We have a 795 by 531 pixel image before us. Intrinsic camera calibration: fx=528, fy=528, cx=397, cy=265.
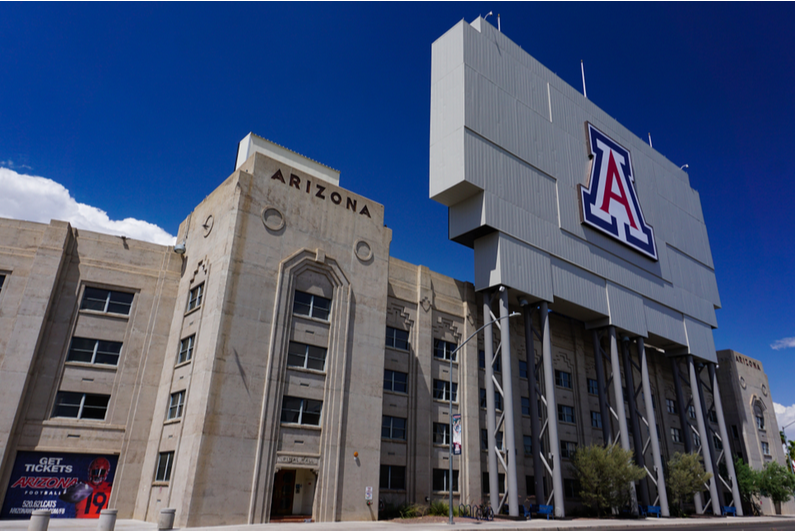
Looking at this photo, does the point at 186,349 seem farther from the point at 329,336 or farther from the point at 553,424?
the point at 553,424

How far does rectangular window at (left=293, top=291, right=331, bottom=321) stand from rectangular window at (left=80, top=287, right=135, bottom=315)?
1041cm

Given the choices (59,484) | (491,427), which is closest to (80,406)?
(59,484)

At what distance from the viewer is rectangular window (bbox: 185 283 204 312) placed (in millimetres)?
29672

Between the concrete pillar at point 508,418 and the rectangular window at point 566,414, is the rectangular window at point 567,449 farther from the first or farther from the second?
the concrete pillar at point 508,418

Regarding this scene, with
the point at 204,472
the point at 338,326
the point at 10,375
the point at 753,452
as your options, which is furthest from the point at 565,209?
the point at 753,452

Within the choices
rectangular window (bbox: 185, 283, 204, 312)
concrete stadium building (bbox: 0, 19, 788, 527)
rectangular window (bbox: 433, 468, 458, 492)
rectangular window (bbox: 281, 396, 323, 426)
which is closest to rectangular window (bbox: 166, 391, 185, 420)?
concrete stadium building (bbox: 0, 19, 788, 527)

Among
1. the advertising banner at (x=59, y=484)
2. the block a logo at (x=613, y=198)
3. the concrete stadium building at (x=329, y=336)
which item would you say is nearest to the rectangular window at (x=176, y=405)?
the concrete stadium building at (x=329, y=336)

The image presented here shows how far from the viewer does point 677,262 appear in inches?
2202

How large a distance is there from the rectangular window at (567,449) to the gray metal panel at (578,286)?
1122 centimetres

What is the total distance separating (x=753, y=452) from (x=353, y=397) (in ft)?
189

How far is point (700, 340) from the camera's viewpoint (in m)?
55.4

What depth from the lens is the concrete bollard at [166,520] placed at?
851 inches

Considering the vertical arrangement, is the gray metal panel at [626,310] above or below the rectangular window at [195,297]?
above

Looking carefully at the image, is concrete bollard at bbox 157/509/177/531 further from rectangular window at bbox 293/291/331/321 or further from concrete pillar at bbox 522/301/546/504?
concrete pillar at bbox 522/301/546/504
